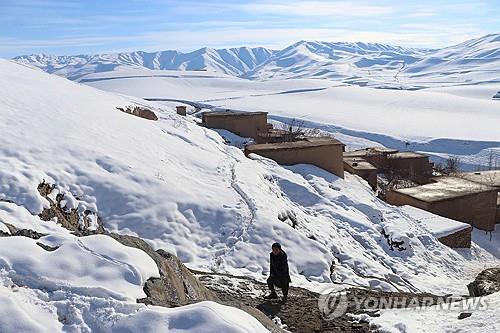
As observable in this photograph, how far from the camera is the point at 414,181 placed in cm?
2795

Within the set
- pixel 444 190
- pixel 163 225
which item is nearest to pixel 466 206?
pixel 444 190

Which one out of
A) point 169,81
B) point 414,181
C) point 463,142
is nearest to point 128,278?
point 414,181

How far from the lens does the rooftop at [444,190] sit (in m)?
20.9

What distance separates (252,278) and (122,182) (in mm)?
4132

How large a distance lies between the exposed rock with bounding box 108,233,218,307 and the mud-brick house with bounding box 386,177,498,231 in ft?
51.6

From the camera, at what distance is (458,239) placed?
18.0 meters

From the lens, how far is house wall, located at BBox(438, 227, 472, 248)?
17.6 m

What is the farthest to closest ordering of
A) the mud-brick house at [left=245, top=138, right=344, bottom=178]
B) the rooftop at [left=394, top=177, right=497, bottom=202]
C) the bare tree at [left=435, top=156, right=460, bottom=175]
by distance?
the bare tree at [left=435, top=156, right=460, bottom=175] < the rooftop at [left=394, top=177, right=497, bottom=202] < the mud-brick house at [left=245, top=138, right=344, bottom=178]

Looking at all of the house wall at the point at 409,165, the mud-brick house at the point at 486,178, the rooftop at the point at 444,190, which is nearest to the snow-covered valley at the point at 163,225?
the rooftop at the point at 444,190

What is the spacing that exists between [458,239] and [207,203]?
10.3 meters

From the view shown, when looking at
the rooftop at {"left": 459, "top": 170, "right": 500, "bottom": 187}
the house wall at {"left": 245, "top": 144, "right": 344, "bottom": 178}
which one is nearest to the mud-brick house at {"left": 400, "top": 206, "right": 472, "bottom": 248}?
the house wall at {"left": 245, "top": 144, "right": 344, "bottom": 178}

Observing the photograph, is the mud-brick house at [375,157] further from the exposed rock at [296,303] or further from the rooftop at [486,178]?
the exposed rock at [296,303]

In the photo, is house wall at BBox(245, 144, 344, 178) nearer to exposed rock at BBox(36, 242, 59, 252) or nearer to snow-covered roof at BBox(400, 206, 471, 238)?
snow-covered roof at BBox(400, 206, 471, 238)

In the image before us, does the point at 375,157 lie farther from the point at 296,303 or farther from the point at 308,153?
the point at 296,303
